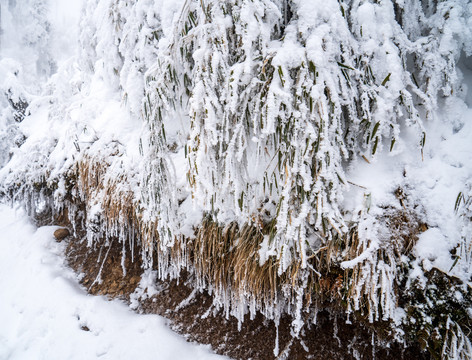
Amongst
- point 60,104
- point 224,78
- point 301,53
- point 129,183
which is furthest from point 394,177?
point 60,104

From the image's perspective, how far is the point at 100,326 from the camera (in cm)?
256

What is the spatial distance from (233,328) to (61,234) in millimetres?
3046

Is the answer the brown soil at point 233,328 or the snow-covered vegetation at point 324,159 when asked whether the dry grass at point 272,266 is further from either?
the brown soil at point 233,328

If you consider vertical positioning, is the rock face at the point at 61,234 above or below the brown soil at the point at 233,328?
below

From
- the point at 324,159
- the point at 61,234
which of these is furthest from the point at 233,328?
the point at 61,234

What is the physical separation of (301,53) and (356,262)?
135 centimetres

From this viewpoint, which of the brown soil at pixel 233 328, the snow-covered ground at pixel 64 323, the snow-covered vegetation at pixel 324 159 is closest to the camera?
the snow-covered vegetation at pixel 324 159

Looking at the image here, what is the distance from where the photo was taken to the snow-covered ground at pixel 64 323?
7.65 ft

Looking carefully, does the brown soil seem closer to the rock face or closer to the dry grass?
the dry grass

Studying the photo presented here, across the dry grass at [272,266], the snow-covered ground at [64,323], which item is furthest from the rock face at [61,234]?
the dry grass at [272,266]

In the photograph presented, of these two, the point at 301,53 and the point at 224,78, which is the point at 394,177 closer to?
the point at 301,53

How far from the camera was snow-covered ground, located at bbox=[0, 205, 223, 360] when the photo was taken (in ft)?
7.65

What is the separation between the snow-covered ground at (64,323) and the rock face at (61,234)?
218mm

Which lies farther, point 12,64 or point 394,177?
point 12,64
